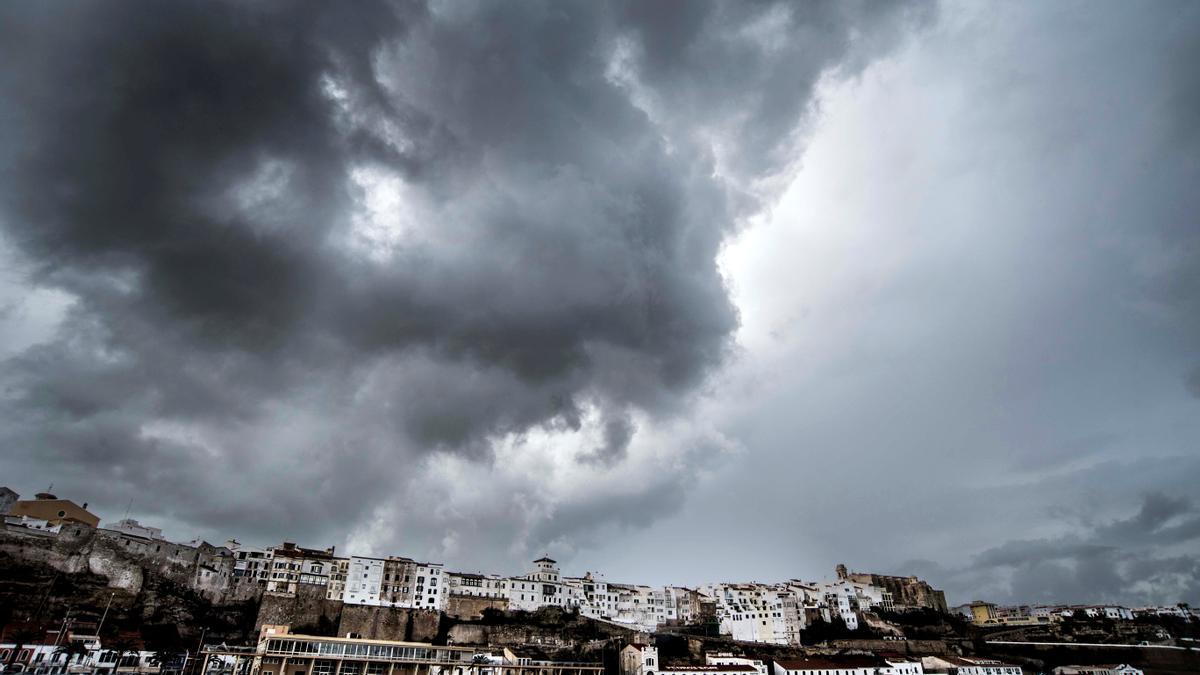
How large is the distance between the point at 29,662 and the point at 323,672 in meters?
23.4

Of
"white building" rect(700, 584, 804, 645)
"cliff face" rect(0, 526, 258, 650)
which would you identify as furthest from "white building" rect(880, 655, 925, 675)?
"cliff face" rect(0, 526, 258, 650)

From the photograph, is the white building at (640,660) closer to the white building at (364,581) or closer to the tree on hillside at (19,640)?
the white building at (364,581)

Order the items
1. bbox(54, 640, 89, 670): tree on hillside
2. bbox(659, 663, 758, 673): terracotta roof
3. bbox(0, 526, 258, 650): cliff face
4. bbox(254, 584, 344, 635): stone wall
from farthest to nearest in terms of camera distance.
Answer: bbox(254, 584, 344, 635): stone wall
bbox(659, 663, 758, 673): terracotta roof
bbox(0, 526, 258, 650): cliff face
bbox(54, 640, 89, 670): tree on hillside

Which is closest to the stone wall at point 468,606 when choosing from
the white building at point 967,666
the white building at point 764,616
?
the white building at point 764,616

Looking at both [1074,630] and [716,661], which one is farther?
[1074,630]

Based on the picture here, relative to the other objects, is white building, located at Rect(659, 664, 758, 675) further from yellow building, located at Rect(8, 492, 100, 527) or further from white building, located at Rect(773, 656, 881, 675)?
yellow building, located at Rect(8, 492, 100, 527)

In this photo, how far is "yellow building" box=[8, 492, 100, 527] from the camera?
79.9 metres

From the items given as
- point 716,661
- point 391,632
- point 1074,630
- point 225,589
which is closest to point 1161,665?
point 1074,630

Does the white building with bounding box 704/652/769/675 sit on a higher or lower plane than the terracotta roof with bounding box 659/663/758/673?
higher

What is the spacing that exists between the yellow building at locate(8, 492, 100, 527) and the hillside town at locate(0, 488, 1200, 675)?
13cm

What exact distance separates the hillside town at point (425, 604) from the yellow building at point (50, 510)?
0.43ft

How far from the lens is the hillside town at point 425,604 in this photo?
62.6m

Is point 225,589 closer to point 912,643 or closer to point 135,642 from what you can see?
point 135,642

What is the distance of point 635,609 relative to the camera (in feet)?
342
